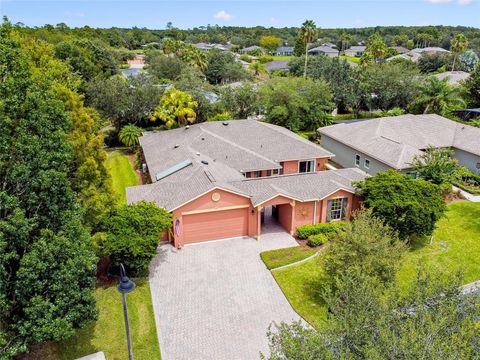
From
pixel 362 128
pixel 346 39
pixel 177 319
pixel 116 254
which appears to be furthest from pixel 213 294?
pixel 346 39

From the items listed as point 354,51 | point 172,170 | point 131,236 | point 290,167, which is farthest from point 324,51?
point 131,236

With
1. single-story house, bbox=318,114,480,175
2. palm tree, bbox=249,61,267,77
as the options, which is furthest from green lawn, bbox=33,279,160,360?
palm tree, bbox=249,61,267,77

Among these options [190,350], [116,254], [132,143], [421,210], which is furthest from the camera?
[132,143]

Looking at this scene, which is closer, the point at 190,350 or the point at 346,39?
the point at 190,350

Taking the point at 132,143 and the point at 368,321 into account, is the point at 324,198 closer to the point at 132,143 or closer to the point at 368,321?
the point at 368,321

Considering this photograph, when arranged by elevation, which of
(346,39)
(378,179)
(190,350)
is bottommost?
(190,350)
